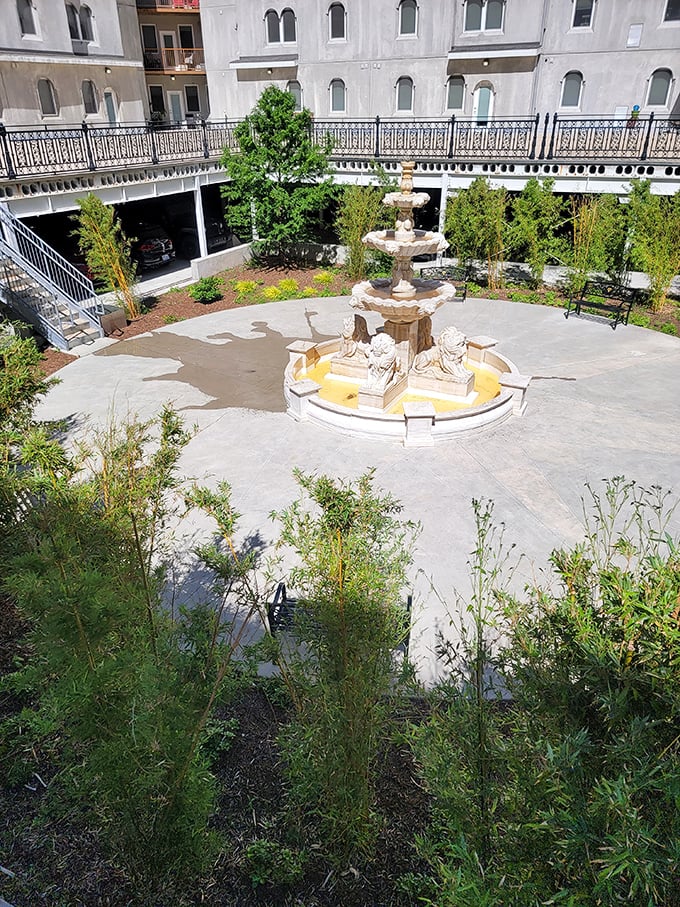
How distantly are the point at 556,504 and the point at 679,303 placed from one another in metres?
13.6

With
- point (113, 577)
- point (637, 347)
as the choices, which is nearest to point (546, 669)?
point (113, 577)

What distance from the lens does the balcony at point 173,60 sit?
35.7m

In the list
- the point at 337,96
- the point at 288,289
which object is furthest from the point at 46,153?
the point at 337,96

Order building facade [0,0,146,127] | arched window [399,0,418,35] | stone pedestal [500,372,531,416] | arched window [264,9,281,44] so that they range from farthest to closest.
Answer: arched window [264,9,281,44] < arched window [399,0,418,35] < building facade [0,0,146,127] < stone pedestal [500,372,531,416]

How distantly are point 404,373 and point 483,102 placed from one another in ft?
61.1

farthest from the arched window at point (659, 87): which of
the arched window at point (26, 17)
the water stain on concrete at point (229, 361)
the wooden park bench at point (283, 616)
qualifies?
the wooden park bench at point (283, 616)

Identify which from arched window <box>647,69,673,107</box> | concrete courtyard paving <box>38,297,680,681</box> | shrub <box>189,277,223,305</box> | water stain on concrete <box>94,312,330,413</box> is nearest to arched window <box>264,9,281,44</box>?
shrub <box>189,277,223,305</box>

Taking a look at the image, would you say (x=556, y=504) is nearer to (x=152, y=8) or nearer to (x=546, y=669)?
(x=546, y=669)

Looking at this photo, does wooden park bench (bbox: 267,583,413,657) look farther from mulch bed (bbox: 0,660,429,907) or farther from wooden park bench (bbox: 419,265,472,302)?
wooden park bench (bbox: 419,265,472,302)

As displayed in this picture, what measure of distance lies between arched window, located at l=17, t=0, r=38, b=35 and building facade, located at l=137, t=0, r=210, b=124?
11.9 meters

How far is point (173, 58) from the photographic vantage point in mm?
36406

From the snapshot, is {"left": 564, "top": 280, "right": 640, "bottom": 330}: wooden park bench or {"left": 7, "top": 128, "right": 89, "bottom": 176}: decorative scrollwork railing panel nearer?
{"left": 7, "top": 128, "right": 89, "bottom": 176}: decorative scrollwork railing panel

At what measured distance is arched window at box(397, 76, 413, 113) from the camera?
86.5 feet

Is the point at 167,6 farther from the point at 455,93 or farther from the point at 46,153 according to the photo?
the point at 46,153
